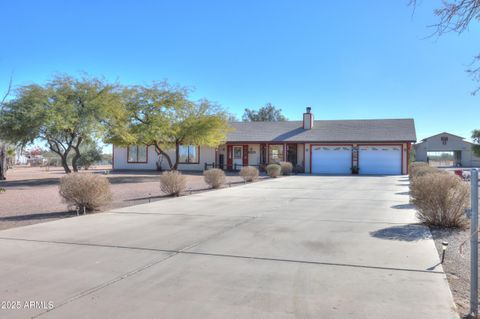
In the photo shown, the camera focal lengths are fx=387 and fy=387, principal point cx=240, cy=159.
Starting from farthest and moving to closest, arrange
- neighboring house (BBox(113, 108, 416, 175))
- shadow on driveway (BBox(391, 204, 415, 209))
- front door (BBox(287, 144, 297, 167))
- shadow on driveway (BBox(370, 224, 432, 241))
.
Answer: front door (BBox(287, 144, 297, 167)) < neighboring house (BBox(113, 108, 416, 175)) < shadow on driveway (BBox(391, 204, 415, 209)) < shadow on driveway (BBox(370, 224, 432, 241))

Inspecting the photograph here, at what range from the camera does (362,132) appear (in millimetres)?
31828

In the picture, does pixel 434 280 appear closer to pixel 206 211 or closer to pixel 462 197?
pixel 462 197

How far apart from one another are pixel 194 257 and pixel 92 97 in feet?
60.1

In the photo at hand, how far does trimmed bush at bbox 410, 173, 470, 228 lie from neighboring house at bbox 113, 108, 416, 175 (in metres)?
22.5

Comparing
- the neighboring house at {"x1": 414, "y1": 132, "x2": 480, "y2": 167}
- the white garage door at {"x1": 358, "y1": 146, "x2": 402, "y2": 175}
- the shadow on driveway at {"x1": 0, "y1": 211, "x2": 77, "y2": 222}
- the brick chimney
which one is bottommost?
the shadow on driveway at {"x1": 0, "y1": 211, "x2": 77, "y2": 222}

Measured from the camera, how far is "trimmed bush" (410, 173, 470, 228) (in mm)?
7848

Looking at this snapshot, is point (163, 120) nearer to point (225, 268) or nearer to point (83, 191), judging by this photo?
point (83, 191)

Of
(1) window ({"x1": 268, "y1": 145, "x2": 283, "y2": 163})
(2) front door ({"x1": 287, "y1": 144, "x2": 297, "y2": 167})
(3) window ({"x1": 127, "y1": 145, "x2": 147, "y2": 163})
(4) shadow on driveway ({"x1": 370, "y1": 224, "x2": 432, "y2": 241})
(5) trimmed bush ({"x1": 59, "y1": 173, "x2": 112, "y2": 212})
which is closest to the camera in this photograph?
(4) shadow on driveway ({"x1": 370, "y1": 224, "x2": 432, "y2": 241})

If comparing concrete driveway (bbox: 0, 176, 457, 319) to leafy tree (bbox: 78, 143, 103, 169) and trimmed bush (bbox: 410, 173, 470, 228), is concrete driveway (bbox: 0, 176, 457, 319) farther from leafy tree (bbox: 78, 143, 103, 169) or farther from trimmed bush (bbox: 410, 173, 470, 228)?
leafy tree (bbox: 78, 143, 103, 169)

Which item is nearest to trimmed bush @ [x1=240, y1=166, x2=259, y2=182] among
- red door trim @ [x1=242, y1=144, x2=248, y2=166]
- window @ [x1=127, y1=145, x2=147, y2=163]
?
red door trim @ [x1=242, y1=144, x2=248, y2=166]

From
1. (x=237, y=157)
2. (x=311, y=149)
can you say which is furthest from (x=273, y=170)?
(x=237, y=157)

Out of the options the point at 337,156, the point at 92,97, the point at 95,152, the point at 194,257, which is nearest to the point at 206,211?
the point at 194,257

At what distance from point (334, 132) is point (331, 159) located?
2666 mm

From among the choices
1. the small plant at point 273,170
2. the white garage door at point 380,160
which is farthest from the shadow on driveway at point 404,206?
the white garage door at point 380,160
